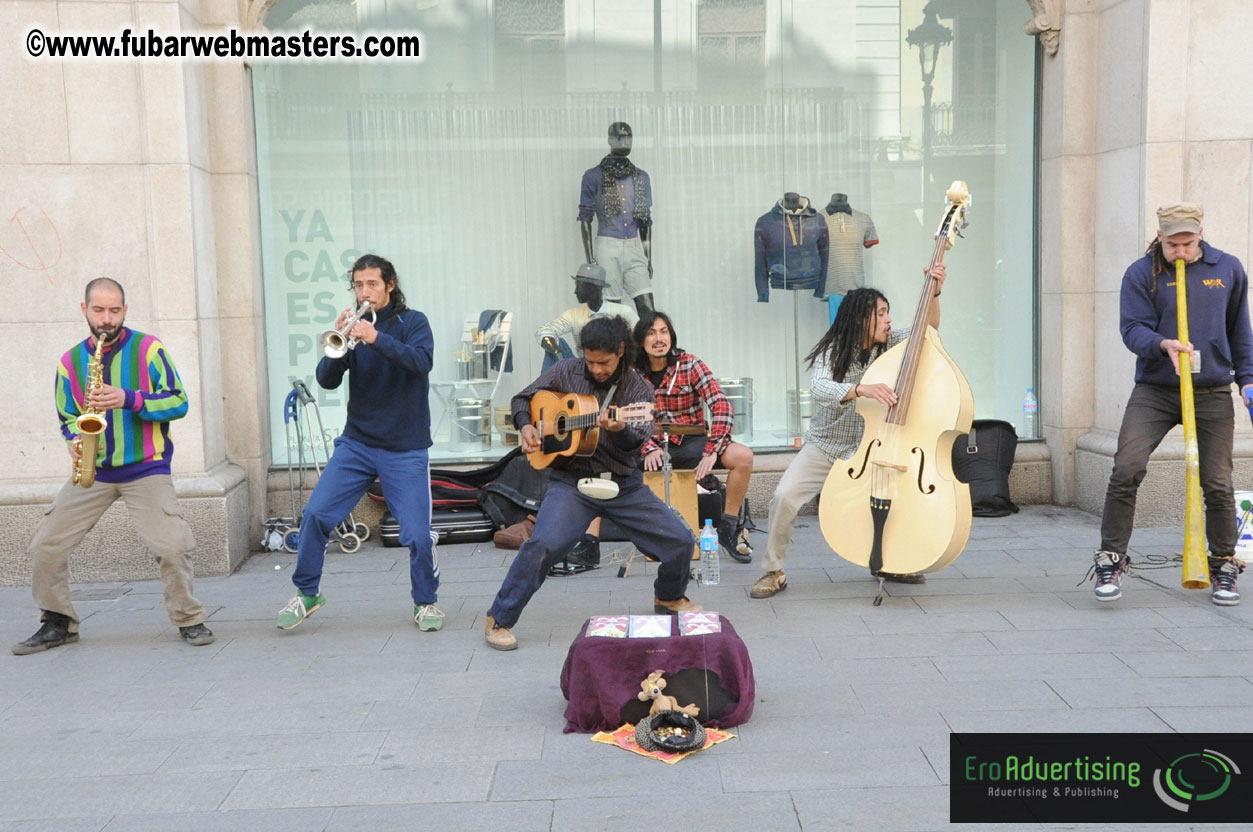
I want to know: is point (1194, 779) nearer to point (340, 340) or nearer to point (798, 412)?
point (340, 340)

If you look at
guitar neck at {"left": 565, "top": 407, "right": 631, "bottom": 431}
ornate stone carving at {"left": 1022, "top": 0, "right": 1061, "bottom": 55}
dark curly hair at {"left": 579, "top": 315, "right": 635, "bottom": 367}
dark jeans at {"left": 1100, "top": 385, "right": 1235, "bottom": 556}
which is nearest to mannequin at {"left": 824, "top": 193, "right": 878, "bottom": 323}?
ornate stone carving at {"left": 1022, "top": 0, "right": 1061, "bottom": 55}

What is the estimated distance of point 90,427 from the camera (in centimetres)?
578

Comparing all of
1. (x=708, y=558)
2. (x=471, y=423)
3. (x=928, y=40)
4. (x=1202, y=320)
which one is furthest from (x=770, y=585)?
(x=928, y=40)

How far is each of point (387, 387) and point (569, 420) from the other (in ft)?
3.58

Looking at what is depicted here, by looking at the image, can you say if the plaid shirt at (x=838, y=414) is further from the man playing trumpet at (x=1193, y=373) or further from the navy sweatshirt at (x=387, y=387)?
the navy sweatshirt at (x=387, y=387)

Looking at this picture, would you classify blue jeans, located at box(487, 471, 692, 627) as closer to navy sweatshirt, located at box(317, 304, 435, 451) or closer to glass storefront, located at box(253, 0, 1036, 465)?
navy sweatshirt, located at box(317, 304, 435, 451)

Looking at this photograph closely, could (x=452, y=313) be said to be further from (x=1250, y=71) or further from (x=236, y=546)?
(x=1250, y=71)

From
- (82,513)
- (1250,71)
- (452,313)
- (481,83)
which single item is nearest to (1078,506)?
(1250,71)

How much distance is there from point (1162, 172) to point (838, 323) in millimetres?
2957

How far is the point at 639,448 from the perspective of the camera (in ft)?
18.8

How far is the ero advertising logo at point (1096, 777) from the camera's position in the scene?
12.4ft

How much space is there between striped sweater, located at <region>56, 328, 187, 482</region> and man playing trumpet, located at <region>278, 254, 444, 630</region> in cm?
79

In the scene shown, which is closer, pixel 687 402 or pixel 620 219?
pixel 687 402

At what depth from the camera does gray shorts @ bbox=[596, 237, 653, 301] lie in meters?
9.54
